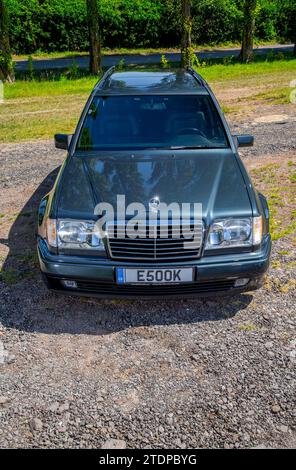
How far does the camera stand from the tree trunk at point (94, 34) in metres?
17.0

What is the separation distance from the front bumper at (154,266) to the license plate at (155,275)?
0.04m

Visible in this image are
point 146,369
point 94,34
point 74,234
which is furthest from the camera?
point 94,34

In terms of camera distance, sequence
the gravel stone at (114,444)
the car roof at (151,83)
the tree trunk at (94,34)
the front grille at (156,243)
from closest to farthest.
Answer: the gravel stone at (114,444), the front grille at (156,243), the car roof at (151,83), the tree trunk at (94,34)

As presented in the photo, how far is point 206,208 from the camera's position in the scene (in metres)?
3.48

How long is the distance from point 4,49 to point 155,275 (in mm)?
14495

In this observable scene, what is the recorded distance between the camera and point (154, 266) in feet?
11.2

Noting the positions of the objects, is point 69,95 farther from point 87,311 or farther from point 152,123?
point 87,311

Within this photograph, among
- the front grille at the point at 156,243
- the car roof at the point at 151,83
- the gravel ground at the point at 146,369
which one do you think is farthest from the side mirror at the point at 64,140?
the front grille at the point at 156,243

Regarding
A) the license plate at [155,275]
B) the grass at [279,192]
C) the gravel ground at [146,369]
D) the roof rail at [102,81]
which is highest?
the roof rail at [102,81]

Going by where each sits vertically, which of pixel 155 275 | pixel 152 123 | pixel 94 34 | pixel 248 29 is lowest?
pixel 155 275

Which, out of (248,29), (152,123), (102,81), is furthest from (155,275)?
(248,29)

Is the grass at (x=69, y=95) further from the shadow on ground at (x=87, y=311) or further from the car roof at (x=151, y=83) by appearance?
the shadow on ground at (x=87, y=311)

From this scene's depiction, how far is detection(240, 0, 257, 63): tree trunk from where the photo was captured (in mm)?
19609
